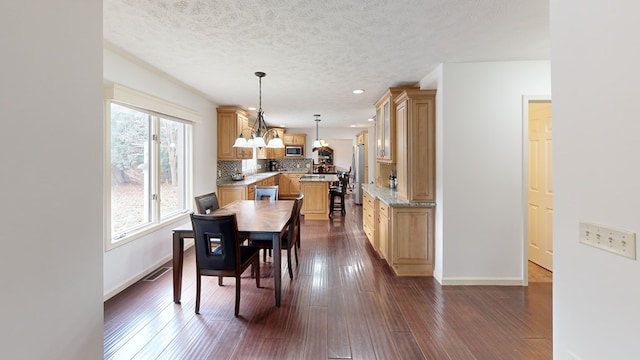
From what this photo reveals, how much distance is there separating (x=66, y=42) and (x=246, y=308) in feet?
7.70

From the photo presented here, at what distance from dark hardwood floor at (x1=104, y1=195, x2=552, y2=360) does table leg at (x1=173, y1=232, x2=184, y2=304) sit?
0.11m

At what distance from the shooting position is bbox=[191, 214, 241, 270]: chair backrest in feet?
8.01

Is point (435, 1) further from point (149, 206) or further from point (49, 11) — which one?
point (149, 206)

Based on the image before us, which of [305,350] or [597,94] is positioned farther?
[305,350]

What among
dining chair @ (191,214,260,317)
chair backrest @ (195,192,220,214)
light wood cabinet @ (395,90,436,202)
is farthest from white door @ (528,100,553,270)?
chair backrest @ (195,192,220,214)

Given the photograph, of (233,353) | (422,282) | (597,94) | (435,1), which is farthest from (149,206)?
(597,94)

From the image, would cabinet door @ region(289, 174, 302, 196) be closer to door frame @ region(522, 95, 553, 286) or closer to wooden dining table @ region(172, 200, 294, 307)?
wooden dining table @ region(172, 200, 294, 307)

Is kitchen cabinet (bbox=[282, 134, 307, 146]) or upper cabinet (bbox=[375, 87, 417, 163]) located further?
kitchen cabinet (bbox=[282, 134, 307, 146])

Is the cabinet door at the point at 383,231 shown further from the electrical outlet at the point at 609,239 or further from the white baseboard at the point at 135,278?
the white baseboard at the point at 135,278

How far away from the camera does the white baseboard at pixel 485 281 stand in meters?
A: 3.18

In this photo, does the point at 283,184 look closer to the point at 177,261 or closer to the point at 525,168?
the point at 177,261

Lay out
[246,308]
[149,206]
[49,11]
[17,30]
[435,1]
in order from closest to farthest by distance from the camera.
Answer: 1. [17,30]
2. [49,11]
3. [435,1]
4. [246,308]
5. [149,206]

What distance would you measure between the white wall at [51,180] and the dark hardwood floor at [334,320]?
1.20m

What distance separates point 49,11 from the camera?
95cm
